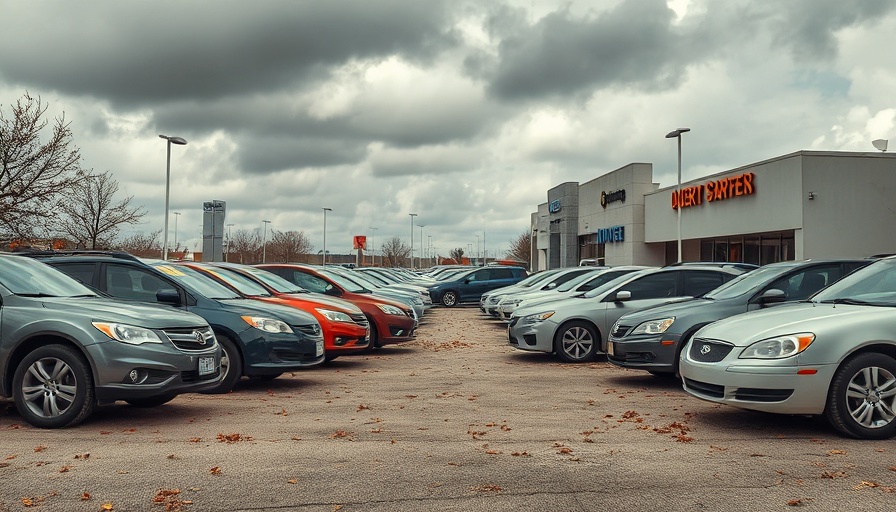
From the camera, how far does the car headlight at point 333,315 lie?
41.9ft

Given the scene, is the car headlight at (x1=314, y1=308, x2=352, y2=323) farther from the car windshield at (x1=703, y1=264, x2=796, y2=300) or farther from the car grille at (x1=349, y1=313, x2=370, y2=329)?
the car windshield at (x1=703, y1=264, x2=796, y2=300)

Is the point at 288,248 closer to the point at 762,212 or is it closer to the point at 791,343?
the point at 762,212

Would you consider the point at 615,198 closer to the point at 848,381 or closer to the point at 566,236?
the point at 566,236

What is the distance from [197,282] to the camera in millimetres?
11094

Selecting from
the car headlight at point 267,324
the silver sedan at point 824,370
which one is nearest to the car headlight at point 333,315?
the car headlight at point 267,324

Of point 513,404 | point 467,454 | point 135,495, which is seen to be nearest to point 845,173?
point 513,404

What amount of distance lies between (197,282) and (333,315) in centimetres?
239

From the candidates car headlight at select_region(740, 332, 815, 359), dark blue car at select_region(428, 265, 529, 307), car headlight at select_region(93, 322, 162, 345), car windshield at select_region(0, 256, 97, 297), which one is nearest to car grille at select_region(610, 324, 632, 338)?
car headlight at select_region(740, 332, 815, 359)

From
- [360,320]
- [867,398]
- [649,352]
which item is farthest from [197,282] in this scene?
[867,398]

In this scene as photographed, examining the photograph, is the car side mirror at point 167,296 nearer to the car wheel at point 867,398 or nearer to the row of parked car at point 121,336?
the row of parked car at point 121,336

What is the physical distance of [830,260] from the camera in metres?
10.9

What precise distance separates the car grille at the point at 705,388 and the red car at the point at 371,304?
784cm

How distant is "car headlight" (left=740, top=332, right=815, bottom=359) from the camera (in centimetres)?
702

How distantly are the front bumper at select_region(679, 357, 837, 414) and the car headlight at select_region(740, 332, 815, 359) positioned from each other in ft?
0.35
